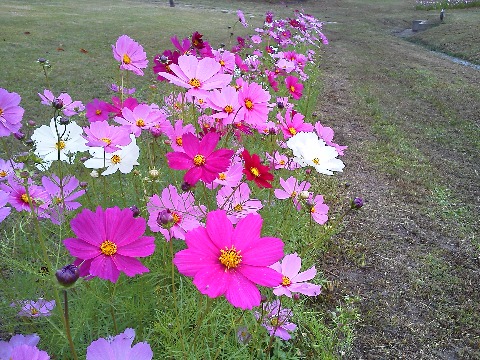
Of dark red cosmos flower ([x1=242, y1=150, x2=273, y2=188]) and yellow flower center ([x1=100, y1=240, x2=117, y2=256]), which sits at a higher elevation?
dark red cosmos flower ([x1=242, y1=150, x2=273, y2=188])

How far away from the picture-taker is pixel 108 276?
883mm

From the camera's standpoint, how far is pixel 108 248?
3.00 ft

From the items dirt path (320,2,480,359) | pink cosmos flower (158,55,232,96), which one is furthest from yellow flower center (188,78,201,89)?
dirt path (320,2,480,359)

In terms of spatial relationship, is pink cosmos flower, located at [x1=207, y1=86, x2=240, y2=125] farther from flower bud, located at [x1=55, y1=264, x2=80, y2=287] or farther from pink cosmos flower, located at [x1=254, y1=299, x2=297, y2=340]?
flower bud, located at [x1=55, y1=264, x2=80, y2=287]

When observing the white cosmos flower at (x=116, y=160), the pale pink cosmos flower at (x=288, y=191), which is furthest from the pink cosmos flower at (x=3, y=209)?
the pale pink cosmos flower at (x=288, y=191)

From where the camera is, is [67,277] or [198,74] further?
[198,74]

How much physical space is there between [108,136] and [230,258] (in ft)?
1.94

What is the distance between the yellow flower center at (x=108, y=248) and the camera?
914 millimetres

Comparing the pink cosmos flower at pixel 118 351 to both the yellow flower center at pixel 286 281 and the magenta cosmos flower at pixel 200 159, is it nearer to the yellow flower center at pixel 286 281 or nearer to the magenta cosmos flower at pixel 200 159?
the magenta cosmos flower at pixel 200 159

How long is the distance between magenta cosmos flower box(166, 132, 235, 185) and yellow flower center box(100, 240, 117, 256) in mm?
225

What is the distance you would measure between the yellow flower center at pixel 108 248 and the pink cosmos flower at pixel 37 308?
432mm

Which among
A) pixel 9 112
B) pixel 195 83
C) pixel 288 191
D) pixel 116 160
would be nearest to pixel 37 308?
pixel 116 160

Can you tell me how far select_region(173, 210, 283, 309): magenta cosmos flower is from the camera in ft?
2.51

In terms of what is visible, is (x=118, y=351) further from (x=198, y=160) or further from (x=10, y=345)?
(x=198, y=160)
